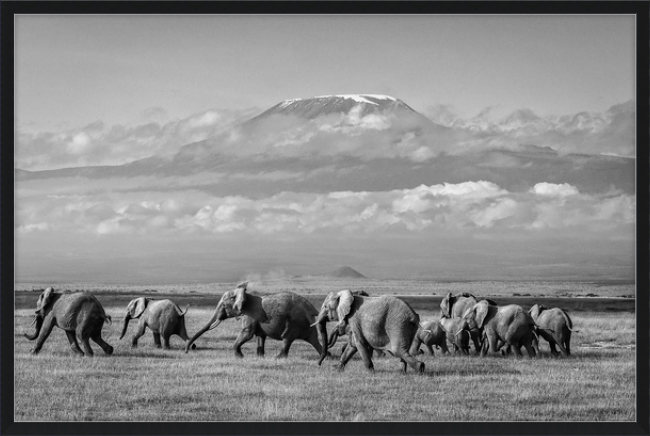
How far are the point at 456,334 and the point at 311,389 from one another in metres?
8.34

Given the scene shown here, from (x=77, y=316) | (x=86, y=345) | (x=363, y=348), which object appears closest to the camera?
(x=363, y=348)

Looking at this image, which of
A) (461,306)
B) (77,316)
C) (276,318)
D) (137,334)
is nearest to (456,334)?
(461,306)

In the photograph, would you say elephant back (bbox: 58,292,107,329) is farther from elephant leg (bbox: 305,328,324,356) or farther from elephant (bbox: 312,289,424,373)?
elephant (bbox: 312,289,424,373)

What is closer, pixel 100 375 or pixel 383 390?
pixel 383 390

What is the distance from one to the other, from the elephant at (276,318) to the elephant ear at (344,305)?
3.07 m

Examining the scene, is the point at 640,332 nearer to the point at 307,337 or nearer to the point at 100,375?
the point at 307,337

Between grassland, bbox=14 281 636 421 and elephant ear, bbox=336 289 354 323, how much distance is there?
1557mm

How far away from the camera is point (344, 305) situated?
984 inches

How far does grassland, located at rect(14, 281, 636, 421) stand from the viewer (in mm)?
20969

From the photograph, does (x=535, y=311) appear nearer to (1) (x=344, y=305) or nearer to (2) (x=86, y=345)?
(1) (x=344, y=305)
